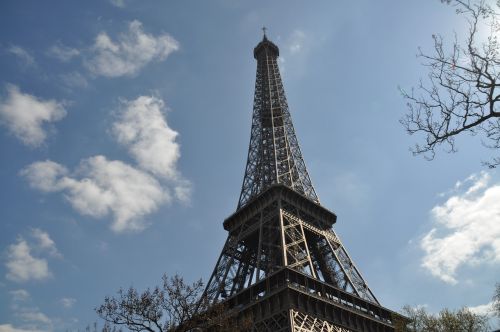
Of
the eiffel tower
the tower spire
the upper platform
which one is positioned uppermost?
the upper platform

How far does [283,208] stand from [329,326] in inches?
648

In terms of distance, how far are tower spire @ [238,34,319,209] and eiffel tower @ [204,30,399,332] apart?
15 centimetres

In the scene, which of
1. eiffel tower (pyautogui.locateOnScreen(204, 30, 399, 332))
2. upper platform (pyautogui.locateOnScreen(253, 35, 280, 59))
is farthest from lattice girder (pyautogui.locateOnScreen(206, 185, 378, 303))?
upper platform (pyautogui.locateOnScreen(253, 35, 280, 59))

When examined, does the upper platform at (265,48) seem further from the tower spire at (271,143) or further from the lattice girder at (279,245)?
the lattice girder at (279,245)

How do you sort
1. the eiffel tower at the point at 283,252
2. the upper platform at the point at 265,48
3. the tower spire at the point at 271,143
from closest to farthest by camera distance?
the eiffel tower at the point at 283,252
the tower spire at the point at 271,143
the upper platform at the point at 265,48

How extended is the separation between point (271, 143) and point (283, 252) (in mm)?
27482

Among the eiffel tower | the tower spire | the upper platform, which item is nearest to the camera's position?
the eiffel tower

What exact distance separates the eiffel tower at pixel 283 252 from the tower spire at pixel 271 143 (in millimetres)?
150

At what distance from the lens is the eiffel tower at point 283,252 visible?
35.1 meters

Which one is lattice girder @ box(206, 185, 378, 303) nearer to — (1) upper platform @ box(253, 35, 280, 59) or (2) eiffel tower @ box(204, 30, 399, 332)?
(2) eiffel tower @ box(204, 30, 399, 332)

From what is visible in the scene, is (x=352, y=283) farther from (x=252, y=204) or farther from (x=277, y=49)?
(x=277, y=49)

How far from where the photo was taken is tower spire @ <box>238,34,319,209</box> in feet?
187

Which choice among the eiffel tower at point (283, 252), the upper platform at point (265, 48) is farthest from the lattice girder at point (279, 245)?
the upper platform at point (265, 48)

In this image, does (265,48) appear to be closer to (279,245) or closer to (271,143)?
(271,143)
